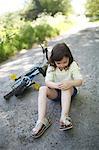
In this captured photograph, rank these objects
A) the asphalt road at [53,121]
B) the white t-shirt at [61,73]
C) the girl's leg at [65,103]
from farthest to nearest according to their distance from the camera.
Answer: the white t-shirt at [61,73], the girl's leg at [65,103], the asphalt road at [53,121]

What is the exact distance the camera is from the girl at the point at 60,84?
3499 mm

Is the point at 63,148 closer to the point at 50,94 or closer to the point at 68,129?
the point at 68,129

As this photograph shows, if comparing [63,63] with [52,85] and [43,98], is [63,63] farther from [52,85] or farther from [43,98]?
[43,98]

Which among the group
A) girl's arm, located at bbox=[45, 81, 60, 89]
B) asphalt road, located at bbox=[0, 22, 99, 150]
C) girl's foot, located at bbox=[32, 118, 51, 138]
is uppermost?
girl's arm, located at bbox=[45, 81, 60, 89]

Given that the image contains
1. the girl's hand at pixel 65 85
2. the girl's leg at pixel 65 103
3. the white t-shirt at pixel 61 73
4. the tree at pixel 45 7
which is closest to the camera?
the girl's leg at pixel 65 103

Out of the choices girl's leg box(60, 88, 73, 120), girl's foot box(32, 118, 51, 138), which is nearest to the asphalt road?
girl's foot box(32, 118, 51, 138)

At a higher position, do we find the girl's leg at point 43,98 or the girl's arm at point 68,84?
the girl's arm at point 68,84

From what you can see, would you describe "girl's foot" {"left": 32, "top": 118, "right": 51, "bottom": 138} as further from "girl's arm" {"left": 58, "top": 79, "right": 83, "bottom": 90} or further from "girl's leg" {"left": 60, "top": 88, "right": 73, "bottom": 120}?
"girl's arm" {"left": 58, "top": 79, "right": 83, "bottom": 90}

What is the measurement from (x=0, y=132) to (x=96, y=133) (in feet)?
4.13

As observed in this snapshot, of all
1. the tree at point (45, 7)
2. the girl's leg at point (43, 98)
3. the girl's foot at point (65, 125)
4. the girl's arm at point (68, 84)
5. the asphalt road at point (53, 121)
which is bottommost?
the tree at point (45, 7)

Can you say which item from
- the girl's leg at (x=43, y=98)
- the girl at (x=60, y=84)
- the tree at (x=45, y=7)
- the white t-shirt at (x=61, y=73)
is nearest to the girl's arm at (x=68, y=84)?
the girl at (x=60, y=84)

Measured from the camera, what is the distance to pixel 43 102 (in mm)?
3629

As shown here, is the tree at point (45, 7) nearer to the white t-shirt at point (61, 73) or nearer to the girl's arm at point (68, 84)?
the white t-shirt at point (61, 73)

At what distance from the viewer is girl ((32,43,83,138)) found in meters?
3.50
